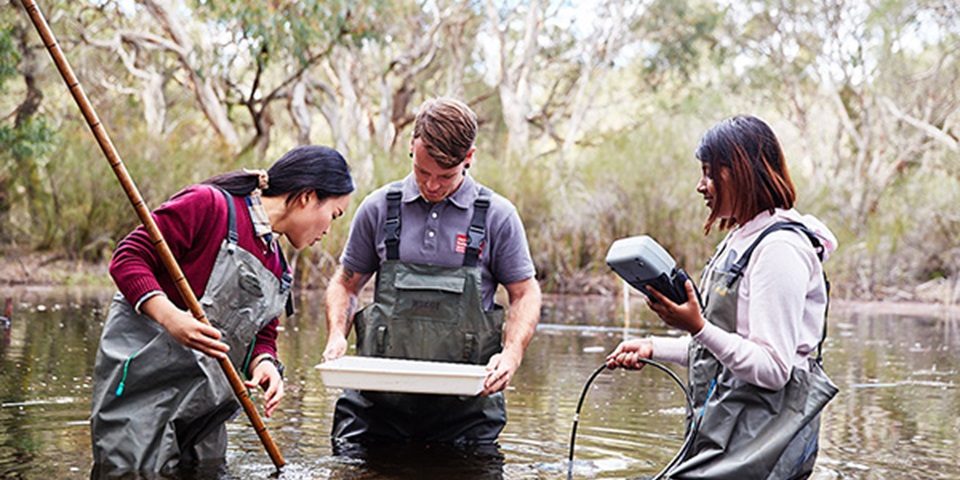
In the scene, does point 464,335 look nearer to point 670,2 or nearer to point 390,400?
point 390,400

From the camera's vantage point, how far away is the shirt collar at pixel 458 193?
195 inches

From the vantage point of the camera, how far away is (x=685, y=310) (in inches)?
135

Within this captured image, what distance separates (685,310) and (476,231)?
162 centimetres

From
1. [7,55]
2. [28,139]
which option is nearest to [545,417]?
[7,55]

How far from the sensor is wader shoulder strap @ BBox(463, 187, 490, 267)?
16.1 ft

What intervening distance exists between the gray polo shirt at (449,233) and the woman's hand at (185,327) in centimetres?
110

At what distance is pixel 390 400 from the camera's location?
5.17 m

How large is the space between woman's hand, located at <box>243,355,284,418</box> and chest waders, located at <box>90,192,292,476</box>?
155 mm

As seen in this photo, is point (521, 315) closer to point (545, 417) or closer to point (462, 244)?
point (462, 244)

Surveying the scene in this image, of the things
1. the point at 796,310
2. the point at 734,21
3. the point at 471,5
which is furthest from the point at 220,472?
the point at 734,21

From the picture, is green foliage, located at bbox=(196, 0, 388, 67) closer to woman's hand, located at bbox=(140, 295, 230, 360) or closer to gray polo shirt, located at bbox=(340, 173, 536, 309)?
gray polo shirt, located at bbox=(340, 173, 536, 309)

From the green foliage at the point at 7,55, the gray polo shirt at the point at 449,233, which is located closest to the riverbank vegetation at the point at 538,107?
the green foliage at the point at 7,55

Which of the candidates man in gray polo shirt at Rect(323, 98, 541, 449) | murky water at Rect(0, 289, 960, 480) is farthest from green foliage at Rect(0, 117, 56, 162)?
man in gray polo shirt at Rect(323, 98, 541, 449)

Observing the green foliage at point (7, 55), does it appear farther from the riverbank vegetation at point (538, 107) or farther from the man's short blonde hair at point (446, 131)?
the man's short blonde hair at point (446, 131)
